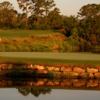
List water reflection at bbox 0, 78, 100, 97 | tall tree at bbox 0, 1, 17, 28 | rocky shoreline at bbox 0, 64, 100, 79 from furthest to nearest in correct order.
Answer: tall tree at bbox 0, 1, 17, 28, rocky shoreline at bbox 0, 64, 100, 79, water reflection at bbox 0, 78, 100, 97

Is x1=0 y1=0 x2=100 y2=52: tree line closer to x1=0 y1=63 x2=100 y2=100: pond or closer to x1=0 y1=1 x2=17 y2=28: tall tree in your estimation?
x1=0 y1=1 x2=17 y2=28: tall tree

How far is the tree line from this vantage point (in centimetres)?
5216

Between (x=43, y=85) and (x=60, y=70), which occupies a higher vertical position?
(x=60, y=70)

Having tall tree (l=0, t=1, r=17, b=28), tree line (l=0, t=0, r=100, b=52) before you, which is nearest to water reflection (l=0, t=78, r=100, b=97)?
tree line (l=0, t=0, r=100, b=52)

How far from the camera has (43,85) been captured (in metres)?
19.2

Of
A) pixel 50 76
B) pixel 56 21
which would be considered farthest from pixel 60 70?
pixel 56 21

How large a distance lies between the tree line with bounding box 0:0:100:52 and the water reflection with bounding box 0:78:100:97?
24.8 metres

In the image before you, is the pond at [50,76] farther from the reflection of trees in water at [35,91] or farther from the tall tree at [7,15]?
the tall tree at [7,15]

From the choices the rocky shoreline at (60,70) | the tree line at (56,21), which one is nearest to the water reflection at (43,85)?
the rocky shoreline at (60,70)

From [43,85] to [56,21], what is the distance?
48131 mm

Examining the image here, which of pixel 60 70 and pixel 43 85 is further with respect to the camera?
pixel 60 70

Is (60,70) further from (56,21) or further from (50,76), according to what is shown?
(56,21)

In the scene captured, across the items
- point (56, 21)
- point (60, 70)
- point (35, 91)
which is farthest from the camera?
point (56, 21)

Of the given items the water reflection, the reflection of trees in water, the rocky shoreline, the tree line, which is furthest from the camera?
the tree line
